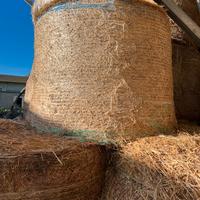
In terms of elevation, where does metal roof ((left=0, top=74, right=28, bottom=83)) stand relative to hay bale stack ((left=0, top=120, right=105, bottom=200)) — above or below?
above

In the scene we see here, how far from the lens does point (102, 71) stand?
259cm

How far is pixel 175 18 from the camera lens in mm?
3254

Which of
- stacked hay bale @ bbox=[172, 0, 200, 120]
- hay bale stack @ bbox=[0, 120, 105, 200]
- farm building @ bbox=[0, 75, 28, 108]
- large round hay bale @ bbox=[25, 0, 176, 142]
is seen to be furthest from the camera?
farm building @ bbox=[0, 75, 28, 108]

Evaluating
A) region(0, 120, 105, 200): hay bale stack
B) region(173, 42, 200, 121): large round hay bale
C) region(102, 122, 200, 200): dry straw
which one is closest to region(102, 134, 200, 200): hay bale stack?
region(102, 122, 200, 200): dry straw

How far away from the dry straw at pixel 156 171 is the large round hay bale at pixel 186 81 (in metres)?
1.38

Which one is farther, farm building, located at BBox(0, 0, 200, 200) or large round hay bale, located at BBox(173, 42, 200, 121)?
large round hay bale, located at BBox(173, 42, 200, 121)

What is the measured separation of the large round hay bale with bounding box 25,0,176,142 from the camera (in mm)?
2570

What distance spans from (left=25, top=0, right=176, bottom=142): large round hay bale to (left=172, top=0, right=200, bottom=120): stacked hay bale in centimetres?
108

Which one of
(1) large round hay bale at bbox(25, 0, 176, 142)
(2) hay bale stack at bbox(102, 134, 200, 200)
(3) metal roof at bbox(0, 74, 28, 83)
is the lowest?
(2) hay bale stack at bbox(102, 134, 200, 200)

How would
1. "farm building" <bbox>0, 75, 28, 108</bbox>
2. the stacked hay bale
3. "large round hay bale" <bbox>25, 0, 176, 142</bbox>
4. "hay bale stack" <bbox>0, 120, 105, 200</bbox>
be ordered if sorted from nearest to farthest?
"hay bale stack" <bbox>0, 120, 105, 200</bbox>
"large round hay bale" <bbox>25, 0, 176, 142</bbox>
the stacked hay bale
"farm building" <bbox>0, 75, 28, 108</bbox>

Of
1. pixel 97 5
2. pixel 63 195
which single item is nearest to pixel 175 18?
pixel 97 5

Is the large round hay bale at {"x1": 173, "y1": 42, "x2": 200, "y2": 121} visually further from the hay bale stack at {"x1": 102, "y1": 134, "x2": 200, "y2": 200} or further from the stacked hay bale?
the hay bale stack at {"x1": 102, "y1": 134, "x2": 200, "y2": 200}

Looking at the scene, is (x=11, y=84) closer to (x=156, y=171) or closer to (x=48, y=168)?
(x=48, y=168)

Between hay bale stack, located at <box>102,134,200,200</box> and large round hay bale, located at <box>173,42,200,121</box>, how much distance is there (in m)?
1.39
